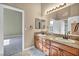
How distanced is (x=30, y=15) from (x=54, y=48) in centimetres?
74

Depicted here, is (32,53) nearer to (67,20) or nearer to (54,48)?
(54,48)

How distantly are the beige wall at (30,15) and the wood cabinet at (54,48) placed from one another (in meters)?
0.12

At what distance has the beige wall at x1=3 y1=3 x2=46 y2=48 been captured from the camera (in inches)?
77.2

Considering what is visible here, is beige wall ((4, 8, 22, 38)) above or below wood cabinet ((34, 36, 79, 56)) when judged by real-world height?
above

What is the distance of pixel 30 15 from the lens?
1985mm

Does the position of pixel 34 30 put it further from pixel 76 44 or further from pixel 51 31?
pixel 76 44

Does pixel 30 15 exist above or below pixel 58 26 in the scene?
above

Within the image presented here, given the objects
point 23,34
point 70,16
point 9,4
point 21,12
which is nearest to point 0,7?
point 9,4

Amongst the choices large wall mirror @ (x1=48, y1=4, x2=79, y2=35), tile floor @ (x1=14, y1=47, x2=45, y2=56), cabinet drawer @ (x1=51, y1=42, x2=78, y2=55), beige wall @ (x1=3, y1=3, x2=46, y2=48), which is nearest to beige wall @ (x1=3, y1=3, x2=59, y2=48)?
beige wall @ (x1=3, y1=3, x2=46, y2=48)

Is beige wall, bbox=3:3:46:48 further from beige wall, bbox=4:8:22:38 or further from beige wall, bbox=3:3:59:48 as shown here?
beige wall, bbox=4:8:22:38

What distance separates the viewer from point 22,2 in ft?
6.43

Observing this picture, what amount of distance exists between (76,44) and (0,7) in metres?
1.45

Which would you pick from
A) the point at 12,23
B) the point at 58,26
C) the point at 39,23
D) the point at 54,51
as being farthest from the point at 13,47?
the point at 58,26

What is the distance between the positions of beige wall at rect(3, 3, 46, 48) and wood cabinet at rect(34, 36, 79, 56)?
0.12 metres
